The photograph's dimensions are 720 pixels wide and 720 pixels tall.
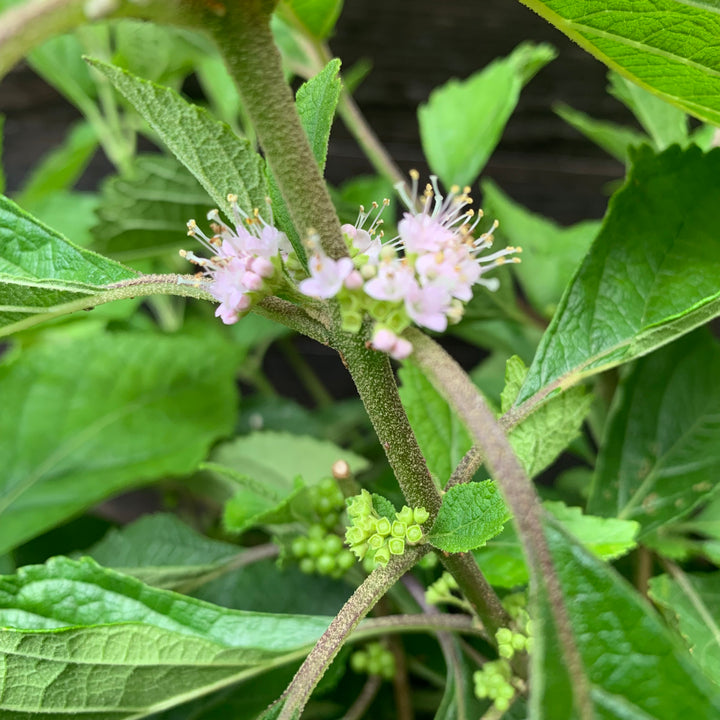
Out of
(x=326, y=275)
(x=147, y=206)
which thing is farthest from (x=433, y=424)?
(x=147, y=206)

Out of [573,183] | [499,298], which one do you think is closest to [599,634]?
[499,298]

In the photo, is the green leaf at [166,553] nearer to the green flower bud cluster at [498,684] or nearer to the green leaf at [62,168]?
the green flower bud cluster at [498,684]

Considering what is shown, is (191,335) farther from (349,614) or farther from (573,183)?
(573,183)

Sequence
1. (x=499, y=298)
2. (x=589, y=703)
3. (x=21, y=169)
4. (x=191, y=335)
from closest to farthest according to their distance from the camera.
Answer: (x=589, y=703)
(x=499, y=298)
(x=191, y=335)
(x=21, y=169)

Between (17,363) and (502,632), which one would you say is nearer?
(502,632)

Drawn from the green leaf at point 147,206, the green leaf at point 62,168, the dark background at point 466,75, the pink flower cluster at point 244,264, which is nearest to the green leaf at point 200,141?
the pink flower cluster at point 244,264

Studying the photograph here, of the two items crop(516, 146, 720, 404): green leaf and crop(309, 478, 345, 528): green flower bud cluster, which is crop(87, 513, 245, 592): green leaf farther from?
crop(516, 146, 720, 404): green leaf
